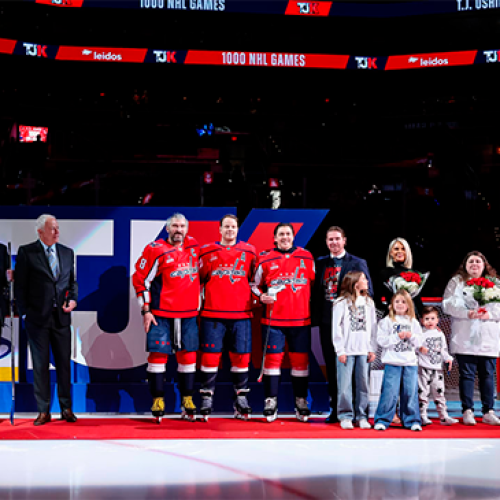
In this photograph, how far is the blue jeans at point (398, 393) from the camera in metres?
5.44

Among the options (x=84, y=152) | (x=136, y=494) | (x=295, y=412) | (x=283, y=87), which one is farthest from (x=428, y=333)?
(x=283, y=87)

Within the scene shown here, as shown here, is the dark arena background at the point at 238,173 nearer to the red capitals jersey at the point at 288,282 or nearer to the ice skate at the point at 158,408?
the ice skate at the point at 158,408

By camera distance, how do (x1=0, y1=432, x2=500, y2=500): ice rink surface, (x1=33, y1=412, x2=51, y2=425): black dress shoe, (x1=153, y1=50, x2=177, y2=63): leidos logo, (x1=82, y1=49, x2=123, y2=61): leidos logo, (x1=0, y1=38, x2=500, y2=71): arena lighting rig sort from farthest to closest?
(x1=153, y1=50, x2=177, y2=63): leidos logo → (x1=82, y1=49, x2=123, y2=61): leidos logo → (x1=0, y1=38, x2=500, y2=71): arena lighting rig → (x1=33, y1=412, x2=51, y2=425): black dress shoe → (x1=0, y1=432, x2=500, y2=500): ice rink surface

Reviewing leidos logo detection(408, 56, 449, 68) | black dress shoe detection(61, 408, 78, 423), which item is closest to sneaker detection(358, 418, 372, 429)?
black dress shoe detection(61, 408, 78, 423)

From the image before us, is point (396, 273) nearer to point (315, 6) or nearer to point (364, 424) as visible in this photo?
point (364, 424)

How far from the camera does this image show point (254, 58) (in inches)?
800

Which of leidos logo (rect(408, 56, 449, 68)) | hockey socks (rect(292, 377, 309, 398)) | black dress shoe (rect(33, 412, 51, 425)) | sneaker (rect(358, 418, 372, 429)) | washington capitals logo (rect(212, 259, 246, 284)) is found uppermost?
leidos logo (rect(408, 56, 449, 68))

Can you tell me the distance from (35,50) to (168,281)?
51.5 ft

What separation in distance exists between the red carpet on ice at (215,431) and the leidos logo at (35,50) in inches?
614

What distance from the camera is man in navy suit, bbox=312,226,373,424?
19.1 feet

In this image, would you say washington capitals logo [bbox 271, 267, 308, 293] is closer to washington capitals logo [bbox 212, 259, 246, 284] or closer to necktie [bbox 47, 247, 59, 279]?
washington capitals logo [bbox 212, 259, 246, 284]

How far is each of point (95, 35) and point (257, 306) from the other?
16.7m

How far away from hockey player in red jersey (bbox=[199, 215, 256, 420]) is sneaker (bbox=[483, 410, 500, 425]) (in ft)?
7.04

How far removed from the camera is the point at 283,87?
22.0 metres
